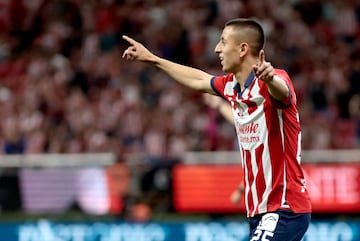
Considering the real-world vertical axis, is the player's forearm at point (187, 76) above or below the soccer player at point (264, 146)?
above

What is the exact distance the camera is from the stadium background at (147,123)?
14227mm

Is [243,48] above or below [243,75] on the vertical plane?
above

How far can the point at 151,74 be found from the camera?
1711cm

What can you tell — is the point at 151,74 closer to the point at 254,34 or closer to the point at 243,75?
the point at 243,75

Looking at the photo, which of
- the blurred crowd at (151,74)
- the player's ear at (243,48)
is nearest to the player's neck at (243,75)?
the player's ear at (243,48)

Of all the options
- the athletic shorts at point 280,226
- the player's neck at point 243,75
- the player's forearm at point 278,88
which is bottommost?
the athletic shorts at point 280,226

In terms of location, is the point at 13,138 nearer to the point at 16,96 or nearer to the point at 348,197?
the point at 16,96

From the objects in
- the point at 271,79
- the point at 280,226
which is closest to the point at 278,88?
the point at 271,79

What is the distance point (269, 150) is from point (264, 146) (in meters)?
0.04

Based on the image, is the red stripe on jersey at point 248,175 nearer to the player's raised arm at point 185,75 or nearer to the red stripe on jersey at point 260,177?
the red stripe on jersey at point 260,177

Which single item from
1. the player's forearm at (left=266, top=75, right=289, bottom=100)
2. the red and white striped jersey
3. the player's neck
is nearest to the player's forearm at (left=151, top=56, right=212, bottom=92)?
the player's neck

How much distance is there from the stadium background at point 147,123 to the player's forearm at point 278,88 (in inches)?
286

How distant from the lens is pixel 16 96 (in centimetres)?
1742

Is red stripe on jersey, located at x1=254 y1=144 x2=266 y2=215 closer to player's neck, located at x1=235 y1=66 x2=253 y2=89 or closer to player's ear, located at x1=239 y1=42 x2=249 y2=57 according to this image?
player's neck, located at x1=235 y1=66 x2=253 y2=89
